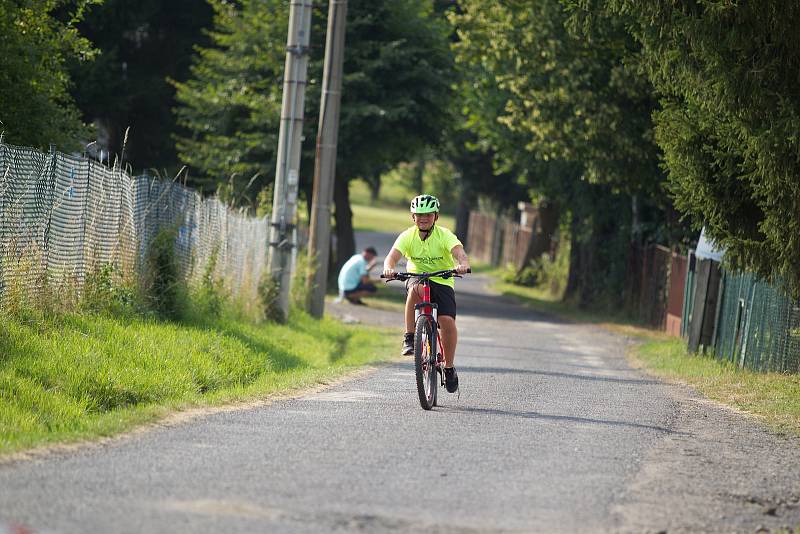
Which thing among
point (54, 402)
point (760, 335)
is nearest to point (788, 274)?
point (760, 335)

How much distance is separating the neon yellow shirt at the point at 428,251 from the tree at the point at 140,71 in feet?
82.0

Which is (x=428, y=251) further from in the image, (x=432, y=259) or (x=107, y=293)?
(x=107, y=293)

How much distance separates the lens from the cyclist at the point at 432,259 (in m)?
12.3

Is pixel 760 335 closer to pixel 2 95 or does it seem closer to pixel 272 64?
pixel 2 95

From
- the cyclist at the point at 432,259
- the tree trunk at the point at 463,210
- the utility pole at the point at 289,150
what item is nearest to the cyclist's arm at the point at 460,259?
the cyclist at the point at 432,259

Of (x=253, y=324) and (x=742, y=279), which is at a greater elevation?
(x=742, y=279)

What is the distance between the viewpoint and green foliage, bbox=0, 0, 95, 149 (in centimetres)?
1545

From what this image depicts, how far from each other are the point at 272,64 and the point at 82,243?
21.0 meters

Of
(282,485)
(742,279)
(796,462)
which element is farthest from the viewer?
(742,279)

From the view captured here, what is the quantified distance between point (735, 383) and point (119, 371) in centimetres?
822

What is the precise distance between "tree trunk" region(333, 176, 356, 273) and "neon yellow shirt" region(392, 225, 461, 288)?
88.8ft

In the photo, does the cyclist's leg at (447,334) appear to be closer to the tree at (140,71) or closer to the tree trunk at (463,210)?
the tree at (140,71)

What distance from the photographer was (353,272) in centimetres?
3147

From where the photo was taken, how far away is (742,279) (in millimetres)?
19656
